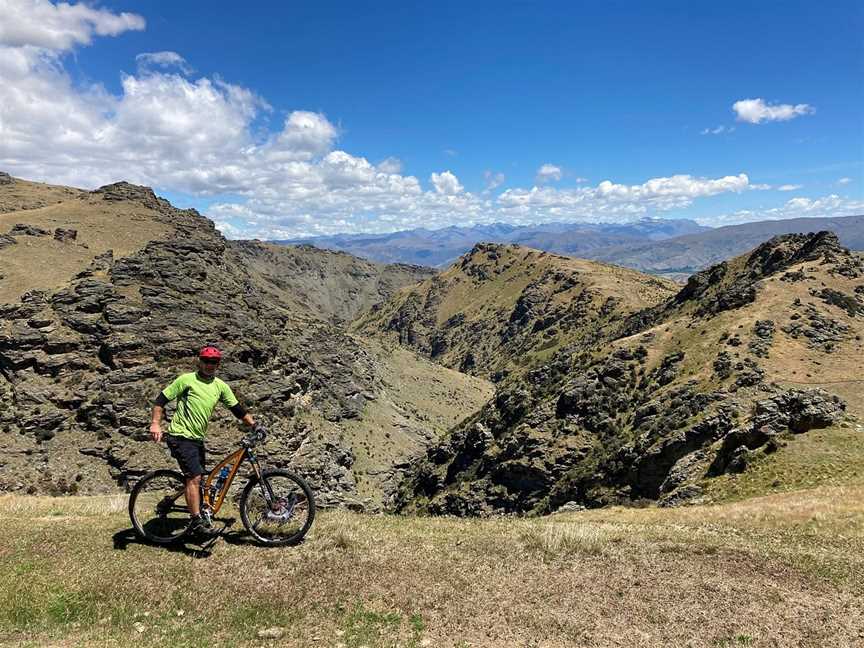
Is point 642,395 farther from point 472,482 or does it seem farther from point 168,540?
point 168,540

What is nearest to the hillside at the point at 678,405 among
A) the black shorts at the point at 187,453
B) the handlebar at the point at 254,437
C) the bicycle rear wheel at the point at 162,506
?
the handlebar at the point at 254,437

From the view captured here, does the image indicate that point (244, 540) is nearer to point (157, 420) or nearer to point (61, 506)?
point (157, 420)

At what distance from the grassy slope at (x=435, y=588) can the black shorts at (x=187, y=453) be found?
1876mm

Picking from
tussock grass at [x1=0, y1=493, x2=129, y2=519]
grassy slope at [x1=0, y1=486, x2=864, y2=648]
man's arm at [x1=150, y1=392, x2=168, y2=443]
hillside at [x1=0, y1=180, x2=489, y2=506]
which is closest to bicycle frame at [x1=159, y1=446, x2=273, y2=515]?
grassy slope at [x1=0, y1=486, x2=864, y2=648]

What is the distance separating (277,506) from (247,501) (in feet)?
2.73

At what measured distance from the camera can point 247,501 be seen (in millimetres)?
12945

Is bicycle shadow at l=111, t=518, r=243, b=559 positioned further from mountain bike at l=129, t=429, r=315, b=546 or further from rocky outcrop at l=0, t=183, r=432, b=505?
rocky outcrop at l=0, t=183, r=432, b=505

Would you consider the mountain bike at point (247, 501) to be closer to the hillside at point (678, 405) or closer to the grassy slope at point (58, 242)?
the hillside at point (678, 405)

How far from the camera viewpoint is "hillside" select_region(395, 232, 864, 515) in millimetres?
38750

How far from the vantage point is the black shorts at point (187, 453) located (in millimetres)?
11789

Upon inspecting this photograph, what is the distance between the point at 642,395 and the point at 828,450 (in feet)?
120

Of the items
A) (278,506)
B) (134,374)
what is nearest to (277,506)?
(278,506)

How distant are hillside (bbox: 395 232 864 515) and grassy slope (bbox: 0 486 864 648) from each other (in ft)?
67.2

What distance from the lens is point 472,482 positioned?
74.6m
